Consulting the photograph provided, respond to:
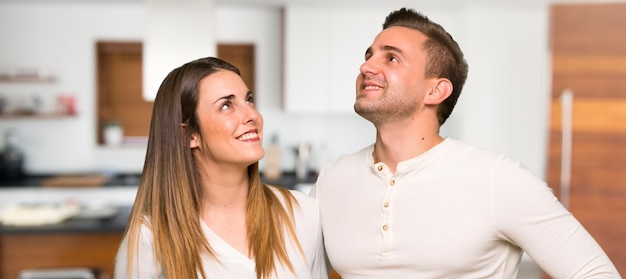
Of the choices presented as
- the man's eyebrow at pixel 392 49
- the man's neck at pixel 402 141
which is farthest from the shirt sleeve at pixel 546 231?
the man's eyebrow at pixel 392 49

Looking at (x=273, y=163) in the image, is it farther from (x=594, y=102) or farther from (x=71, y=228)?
(x=594, y=102)

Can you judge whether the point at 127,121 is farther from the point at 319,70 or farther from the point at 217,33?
the point at 319,70

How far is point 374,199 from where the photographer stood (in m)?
1.70

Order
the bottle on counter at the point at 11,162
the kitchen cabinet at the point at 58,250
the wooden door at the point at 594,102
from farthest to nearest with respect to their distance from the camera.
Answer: the bottle on counter at the point at 11,162 < the wooden door at the point at 594,102 < the kitchen cabinet at the point at 58,250

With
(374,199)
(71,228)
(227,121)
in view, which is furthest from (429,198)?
(71,228)

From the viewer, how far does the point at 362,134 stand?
5.86 meters

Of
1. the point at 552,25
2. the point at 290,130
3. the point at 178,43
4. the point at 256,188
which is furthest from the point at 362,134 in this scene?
the point at 256,188

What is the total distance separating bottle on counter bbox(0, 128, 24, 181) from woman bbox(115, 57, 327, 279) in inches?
158

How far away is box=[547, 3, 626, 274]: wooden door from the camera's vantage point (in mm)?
4402

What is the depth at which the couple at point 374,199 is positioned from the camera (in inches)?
62.7

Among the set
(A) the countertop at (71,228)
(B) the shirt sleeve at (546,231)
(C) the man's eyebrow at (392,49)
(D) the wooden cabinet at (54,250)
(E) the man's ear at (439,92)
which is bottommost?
(D) the wooden cabinet at (54,250)

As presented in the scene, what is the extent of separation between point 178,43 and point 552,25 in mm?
2662

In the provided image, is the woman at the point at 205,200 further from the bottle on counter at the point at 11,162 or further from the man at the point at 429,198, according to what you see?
the bottle on counter at the point at 11,162

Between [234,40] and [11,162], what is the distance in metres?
2.05
